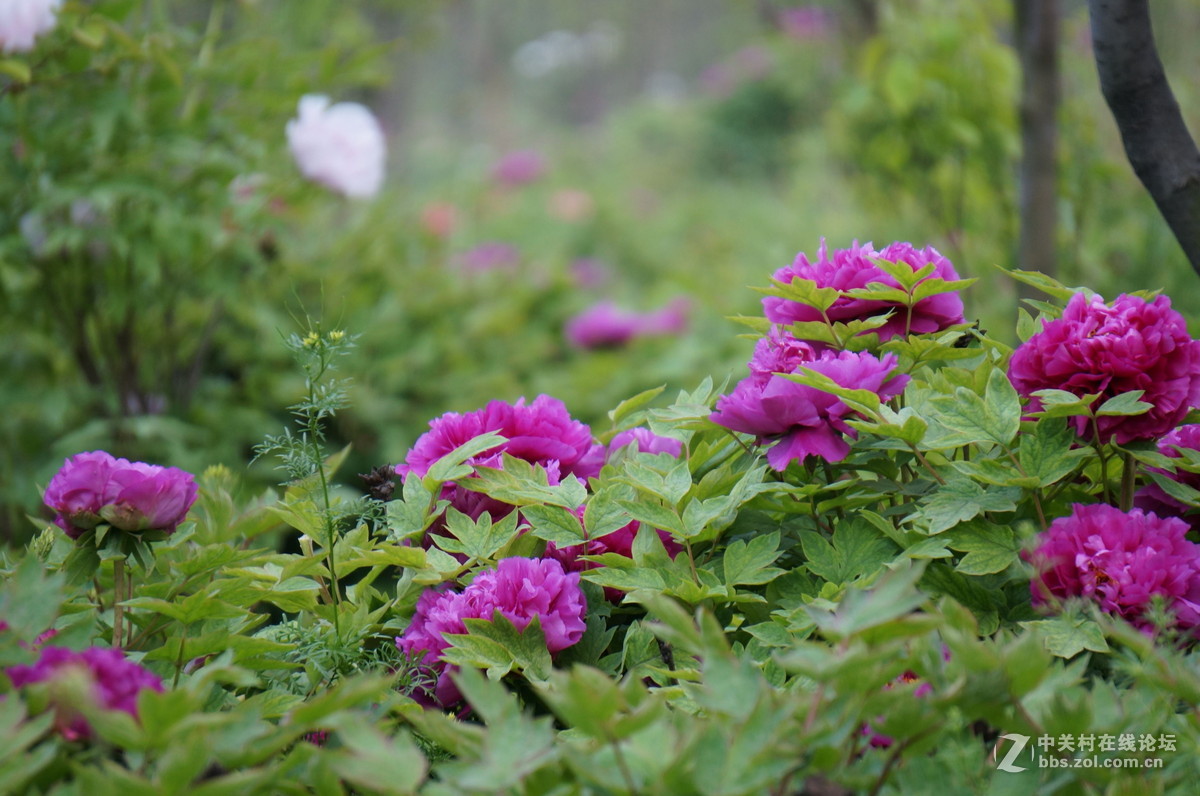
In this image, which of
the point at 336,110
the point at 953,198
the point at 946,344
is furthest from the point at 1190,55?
the point at 946,344

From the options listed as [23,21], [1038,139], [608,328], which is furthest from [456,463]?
[608,328]

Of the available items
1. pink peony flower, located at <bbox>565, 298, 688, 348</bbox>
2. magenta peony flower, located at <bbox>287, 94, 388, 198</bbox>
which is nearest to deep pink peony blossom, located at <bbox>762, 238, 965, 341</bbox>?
magenta peony flower, located at <bbox>287, 94, 388, 198</bbox>

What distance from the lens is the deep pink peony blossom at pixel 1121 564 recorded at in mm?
650

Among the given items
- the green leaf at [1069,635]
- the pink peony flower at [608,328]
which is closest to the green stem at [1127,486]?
the green leaf at [1069,635]

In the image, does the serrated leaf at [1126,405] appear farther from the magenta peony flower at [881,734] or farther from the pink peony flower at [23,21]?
the pink peony flower at [23,21]

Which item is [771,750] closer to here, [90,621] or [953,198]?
[90,621]

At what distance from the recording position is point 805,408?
725 mm

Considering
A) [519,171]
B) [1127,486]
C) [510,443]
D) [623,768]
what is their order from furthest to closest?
[519,171] → [510,443] → [1127,486] → [623,768]

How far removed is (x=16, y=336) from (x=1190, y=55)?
4.19m

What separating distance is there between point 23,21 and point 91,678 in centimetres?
138

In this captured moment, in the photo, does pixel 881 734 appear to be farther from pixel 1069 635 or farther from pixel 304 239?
pixel 304 239

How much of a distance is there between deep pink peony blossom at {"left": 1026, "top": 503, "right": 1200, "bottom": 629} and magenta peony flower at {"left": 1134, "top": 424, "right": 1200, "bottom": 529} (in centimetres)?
9

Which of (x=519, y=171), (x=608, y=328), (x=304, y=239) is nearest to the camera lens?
(x=304, y=239)

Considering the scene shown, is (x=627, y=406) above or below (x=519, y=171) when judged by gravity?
below
